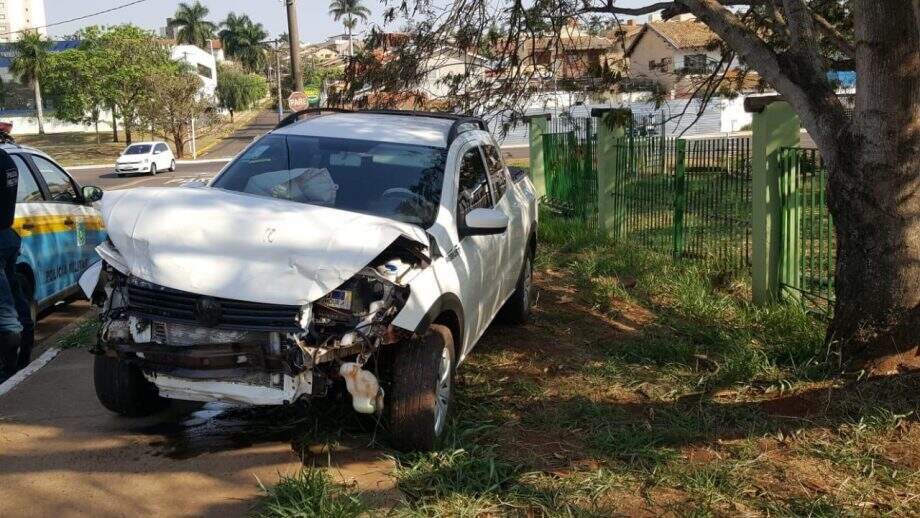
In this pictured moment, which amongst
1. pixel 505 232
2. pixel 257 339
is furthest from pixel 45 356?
pixel 505 232

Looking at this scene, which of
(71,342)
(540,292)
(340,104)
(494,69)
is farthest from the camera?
(340,104)

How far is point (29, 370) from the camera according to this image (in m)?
6.18

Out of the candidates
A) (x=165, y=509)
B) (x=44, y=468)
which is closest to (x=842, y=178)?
(x=165, y=509)

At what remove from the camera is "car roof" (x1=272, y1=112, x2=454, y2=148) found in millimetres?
5812

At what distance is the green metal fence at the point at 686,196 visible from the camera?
27.1 feet

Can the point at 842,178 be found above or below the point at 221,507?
above

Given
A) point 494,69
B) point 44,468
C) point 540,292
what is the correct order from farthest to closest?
point 494,69 → point 540,292 → point 44,468

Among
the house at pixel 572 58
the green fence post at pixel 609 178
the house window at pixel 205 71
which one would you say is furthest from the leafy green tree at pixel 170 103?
the house at pixel 572 58

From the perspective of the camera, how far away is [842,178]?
221 inches

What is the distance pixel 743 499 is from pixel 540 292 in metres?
4.81

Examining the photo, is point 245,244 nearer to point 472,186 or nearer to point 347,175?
point 347,175

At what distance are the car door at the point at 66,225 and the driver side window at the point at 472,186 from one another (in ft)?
12.7

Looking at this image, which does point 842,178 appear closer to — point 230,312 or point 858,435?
point 858,435

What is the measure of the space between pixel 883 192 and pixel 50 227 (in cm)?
650
